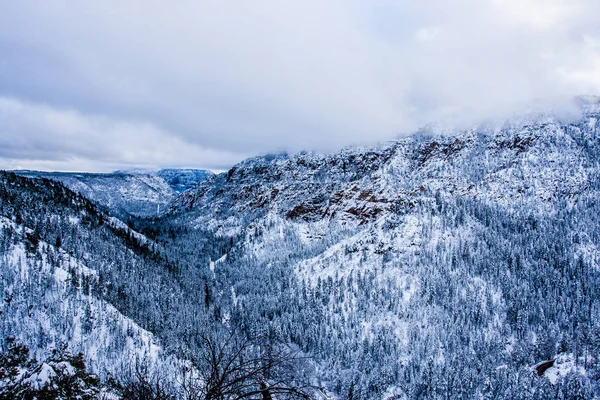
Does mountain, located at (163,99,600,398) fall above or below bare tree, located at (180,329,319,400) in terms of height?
below

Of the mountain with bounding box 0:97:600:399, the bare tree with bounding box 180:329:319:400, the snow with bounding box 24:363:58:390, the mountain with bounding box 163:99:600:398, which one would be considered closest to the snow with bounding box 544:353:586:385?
the mountain with bounding box 163:99:600:398

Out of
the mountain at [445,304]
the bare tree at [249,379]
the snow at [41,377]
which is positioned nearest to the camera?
the bare tree at [249,379]

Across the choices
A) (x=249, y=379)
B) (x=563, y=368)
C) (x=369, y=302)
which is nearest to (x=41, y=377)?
(x=249, y=379)

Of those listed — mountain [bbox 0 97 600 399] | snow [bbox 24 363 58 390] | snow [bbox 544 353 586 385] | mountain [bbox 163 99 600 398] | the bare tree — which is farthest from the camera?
mountain [bbox 163 99 600 398]

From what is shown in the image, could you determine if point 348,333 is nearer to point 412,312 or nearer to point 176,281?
point 412,312

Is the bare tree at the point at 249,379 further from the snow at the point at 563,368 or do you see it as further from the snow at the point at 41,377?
the snow at the point at 563,368

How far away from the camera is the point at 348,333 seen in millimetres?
132125

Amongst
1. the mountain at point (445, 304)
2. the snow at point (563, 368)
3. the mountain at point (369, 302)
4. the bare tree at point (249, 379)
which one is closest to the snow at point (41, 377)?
the bare tree at point (249, 379)

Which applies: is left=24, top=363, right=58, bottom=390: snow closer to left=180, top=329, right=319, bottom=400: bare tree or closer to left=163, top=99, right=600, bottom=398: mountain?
left=180, top=329, right=319, bottom=400: bare tree

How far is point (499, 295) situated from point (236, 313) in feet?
366

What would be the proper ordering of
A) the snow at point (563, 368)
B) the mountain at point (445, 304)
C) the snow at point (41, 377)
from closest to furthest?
the snow at point (41, 377)
the snow at point (563, 368)
the mountain at point (445, 304)

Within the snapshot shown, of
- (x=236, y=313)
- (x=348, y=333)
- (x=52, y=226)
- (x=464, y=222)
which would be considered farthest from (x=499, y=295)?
(x=52, y=226)

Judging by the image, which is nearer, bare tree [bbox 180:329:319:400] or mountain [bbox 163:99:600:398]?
bare tree [bbox 180:329:319:400]

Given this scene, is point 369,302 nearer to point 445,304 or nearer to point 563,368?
point 445,304
